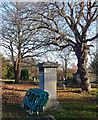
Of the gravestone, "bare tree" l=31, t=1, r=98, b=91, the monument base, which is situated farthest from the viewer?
"bare tree" l=31, t=1, r=98, b=91

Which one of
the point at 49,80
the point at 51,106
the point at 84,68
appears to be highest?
the point at 84,68

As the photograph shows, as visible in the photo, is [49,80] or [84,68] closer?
[49,80]

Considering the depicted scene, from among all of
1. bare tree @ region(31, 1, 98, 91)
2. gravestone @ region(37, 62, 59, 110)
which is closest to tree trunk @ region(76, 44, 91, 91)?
bare tree @ region(31, 1, 98, 91)

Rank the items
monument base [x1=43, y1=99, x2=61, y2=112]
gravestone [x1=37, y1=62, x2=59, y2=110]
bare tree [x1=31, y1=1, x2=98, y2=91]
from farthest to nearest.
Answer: bare tree [x1=31, y1=1, x2=98, y2=91] < gravestone [x1=37, y1=62, x2=59, y2=110] < monument base [x1=43, y1=99, x2=61, y2=112]

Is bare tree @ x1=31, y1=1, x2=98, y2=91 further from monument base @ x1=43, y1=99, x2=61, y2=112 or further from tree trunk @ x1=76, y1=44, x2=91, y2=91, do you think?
monument base @ x1=43, y1=99, x2=61, y2=112

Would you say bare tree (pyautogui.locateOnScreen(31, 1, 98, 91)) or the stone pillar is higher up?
bare tree (pyautogui.locateOnScreen(31, 1, 98, 91))


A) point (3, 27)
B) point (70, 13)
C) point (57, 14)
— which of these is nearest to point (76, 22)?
point (70, 13)

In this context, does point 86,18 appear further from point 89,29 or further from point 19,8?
point 19,8

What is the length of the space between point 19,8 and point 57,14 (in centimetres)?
260

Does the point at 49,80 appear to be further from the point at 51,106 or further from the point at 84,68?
the point at 84,68

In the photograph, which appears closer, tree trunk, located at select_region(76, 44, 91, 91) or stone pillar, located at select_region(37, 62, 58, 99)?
A: stone pillar, located at select_region(37, 62, 58, 99)

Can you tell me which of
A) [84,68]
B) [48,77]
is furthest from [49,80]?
[84,68]

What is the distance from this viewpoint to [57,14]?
9938 millimetres

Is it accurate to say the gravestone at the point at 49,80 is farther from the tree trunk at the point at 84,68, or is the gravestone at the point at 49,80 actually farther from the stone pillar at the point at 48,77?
the tree trunk at the point at 84,68
